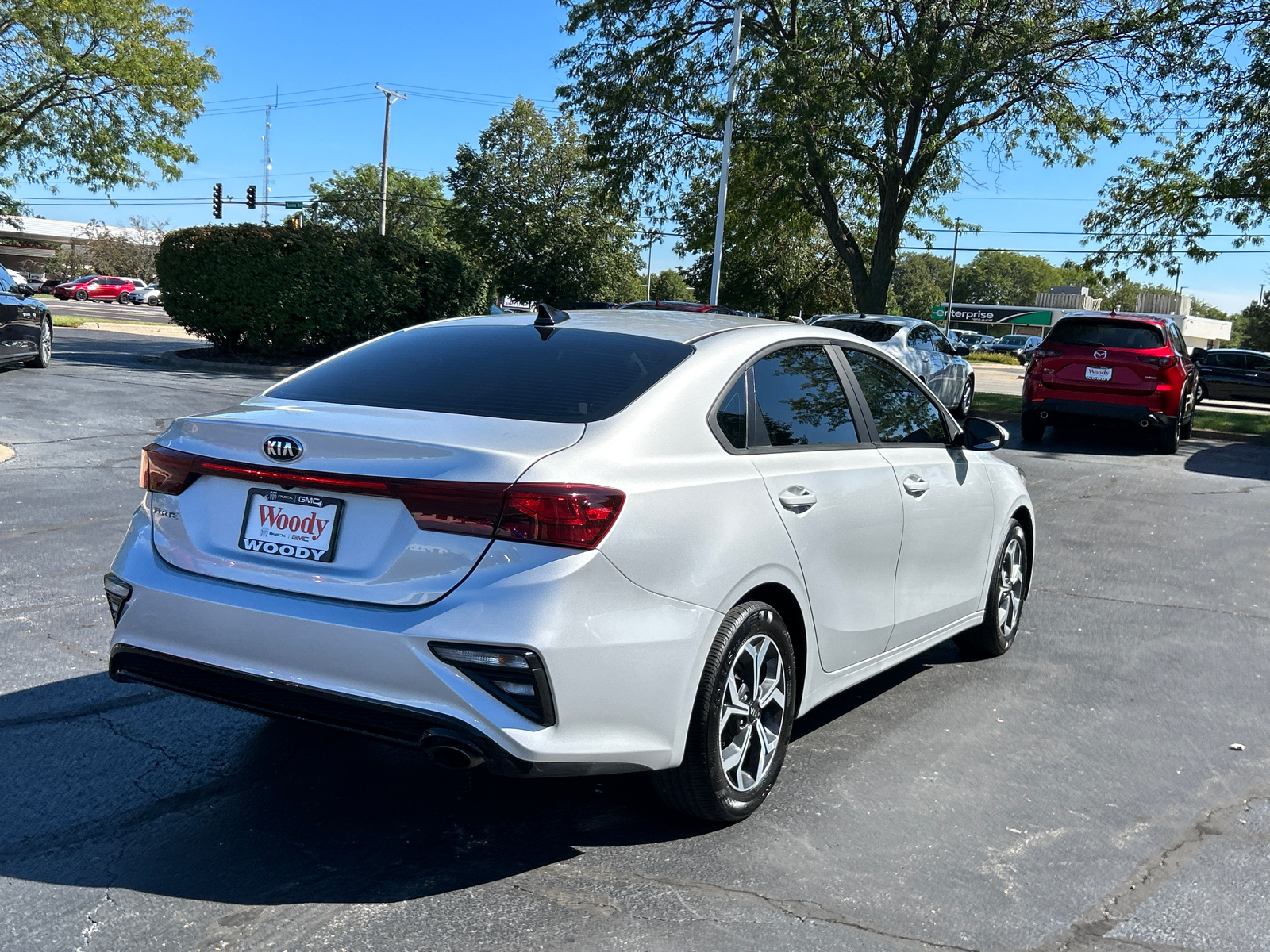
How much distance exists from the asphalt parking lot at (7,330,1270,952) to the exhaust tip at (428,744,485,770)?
15.2 inches

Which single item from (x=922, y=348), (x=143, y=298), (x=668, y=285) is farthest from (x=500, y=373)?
(x=668, y=285)

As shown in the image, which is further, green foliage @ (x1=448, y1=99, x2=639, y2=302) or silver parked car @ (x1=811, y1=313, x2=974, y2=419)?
green foliage @ (x1=448, y1=99, x2=639, y2=302)

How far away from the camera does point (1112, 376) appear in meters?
15.2

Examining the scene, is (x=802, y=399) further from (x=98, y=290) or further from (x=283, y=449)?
(x=98, y=290)

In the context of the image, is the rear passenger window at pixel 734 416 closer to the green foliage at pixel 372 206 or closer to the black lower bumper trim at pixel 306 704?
the black lower bumper trim at pixel 306 704

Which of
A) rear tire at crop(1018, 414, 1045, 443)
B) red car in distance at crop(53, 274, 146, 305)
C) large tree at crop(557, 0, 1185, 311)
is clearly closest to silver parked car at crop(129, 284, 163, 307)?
red car in distance at crop(53, 274, 146, 305)

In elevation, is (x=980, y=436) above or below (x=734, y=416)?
below

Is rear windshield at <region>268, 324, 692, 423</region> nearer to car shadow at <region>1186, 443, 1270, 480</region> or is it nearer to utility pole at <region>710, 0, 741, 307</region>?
car shadow at <region>1186, 443, 1270, 480</region>

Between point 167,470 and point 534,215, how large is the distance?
41798mm

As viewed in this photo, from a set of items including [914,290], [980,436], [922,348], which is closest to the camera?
[980,436]

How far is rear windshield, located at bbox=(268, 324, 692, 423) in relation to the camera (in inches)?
145

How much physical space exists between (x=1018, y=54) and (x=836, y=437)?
1908 cm

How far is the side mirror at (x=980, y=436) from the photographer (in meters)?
5.44

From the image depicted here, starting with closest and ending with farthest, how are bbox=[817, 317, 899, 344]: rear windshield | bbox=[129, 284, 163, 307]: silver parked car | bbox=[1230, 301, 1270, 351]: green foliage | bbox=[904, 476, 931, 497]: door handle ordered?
bbox=[904, 476, 931, 497]: door handle < bbox=[817, 317, 899, 344]: rear windshield < bbox=[129, 284, 163, 307]: silver parked car < bbox=[1230, 301, 1270, 351]: green foliage
